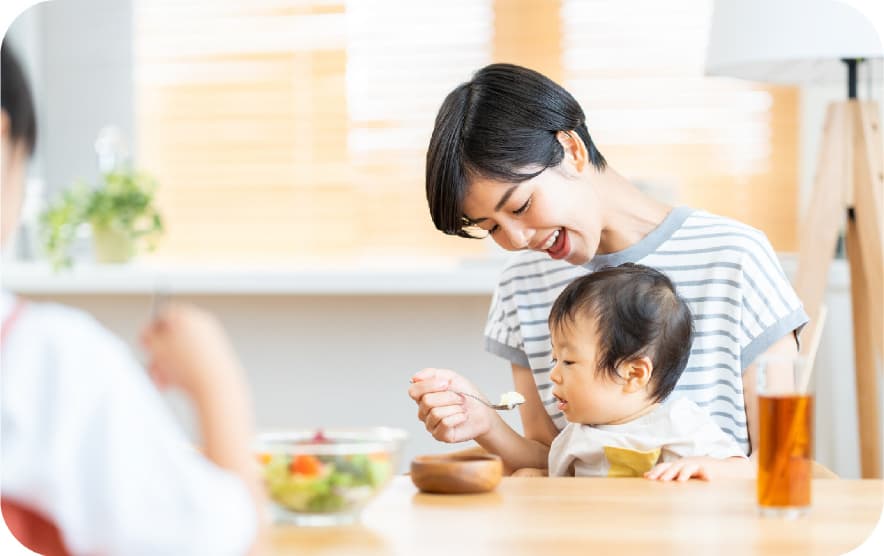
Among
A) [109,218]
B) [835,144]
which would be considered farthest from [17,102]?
[109,218]

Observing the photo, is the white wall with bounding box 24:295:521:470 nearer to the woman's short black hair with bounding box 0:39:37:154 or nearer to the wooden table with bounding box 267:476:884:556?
the wooden table with bounding box 267:476:884:556

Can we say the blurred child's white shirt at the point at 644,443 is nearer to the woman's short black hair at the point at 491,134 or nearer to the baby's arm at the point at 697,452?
the baby's arm at the point at 697,452

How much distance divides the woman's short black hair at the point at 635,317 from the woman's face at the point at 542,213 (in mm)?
47

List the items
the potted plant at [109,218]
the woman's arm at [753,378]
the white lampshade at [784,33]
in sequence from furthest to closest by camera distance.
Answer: the potted plant at [109,218]
the white lampshade at [784,33]
the woman's arm at [753,378]

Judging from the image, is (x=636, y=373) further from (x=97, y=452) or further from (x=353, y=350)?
(x=353, y=350)

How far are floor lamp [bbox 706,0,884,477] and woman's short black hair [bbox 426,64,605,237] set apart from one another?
580 millimetres

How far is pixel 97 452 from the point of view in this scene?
0.45 meters

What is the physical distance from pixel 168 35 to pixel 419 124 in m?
0.44

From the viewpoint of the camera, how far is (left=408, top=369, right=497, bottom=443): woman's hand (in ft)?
3.06

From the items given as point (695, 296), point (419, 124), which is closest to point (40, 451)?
point (695, 296)

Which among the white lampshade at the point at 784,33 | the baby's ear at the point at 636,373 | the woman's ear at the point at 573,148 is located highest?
the white lampshade at the point at 784,33

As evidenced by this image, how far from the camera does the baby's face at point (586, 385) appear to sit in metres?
0.97

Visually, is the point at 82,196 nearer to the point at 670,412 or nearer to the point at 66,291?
the point at 66,291

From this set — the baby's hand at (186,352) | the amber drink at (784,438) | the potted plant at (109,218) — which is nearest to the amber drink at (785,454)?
the amber drink at (784,438)
